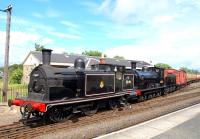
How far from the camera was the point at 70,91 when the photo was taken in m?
13.6

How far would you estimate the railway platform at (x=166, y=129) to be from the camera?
10.6 metres

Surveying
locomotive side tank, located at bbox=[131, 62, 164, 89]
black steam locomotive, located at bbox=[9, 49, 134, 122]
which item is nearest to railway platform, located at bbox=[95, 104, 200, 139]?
black steam locomotive, located at bbox=[9, 49, 134, 122]

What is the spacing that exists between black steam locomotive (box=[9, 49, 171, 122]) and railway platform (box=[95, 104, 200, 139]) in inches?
125

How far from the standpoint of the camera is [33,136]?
1051 cm

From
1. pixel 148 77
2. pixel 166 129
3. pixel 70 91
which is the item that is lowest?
pixel 166 129

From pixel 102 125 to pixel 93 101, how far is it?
9.88 ft

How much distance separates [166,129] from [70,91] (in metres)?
4.75

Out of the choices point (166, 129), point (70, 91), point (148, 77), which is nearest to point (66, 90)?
point (70, 91)

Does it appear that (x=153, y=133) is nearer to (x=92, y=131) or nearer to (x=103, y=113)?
(x=92, y=131)

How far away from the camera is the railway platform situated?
1060 cm

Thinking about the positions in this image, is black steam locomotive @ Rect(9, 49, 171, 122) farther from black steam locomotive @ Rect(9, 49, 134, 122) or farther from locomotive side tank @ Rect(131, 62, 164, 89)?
locomotive side tank @ Rect(131, 62, 164, 89)

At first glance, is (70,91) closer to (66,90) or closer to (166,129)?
(66,90)

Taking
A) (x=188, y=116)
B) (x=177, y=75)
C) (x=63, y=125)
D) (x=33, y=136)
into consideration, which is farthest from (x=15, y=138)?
(x=177, y=75)

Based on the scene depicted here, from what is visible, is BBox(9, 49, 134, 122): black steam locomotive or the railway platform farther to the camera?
BBox(9, 49, 134, 122): black steam locomotive
